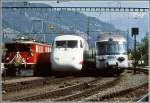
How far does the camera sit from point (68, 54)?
19031mm

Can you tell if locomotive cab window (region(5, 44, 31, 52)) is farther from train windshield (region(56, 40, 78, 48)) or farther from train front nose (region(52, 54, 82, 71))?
train front nose (region(52, 54, 82, 71))

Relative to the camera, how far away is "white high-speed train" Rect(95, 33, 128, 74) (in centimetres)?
1895

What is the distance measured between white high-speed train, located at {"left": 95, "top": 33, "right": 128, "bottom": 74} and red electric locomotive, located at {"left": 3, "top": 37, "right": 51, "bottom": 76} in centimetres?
287

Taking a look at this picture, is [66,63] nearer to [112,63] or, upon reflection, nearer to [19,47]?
[112,63]

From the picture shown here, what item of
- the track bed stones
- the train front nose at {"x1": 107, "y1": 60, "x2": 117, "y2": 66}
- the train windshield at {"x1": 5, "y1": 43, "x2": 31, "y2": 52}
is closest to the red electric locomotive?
the train windshield at {"x1": 5, "y1": 43, "x2": 31, "y2": 52}

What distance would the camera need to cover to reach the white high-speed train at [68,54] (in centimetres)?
1892

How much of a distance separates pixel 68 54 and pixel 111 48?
5.83ft

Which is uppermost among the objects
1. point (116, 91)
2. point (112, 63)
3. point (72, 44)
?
point (72, 44)

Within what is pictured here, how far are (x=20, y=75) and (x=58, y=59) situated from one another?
8.63ft

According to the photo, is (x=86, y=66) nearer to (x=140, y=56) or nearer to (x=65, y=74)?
(x=65, y=74)

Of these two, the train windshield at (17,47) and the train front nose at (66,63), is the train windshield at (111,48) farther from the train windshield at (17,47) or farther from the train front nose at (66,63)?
the train windshield at (17,47)

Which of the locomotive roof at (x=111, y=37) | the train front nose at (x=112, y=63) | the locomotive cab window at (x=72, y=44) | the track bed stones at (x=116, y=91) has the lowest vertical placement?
the track bed stones at (x=116, y=91)

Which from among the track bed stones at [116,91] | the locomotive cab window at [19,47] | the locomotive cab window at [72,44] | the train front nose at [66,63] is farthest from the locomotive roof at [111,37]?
the track bed stones at [116,91]

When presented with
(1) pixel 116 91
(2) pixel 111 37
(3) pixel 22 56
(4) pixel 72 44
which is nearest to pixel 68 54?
(4) pixel 72 44
